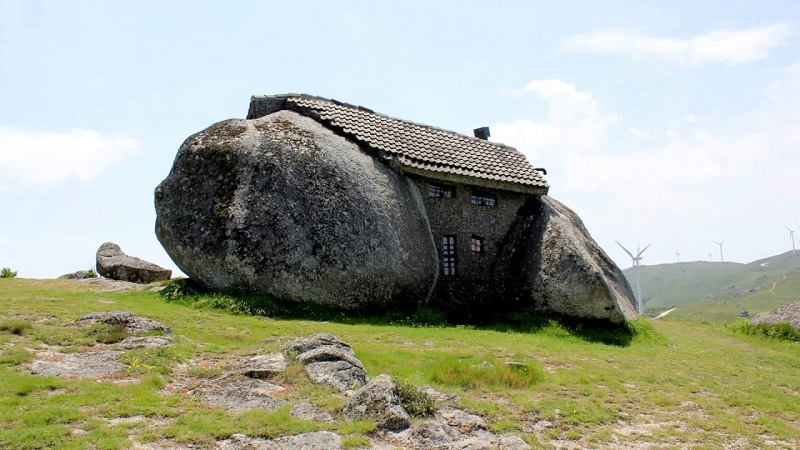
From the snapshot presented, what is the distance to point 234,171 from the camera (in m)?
24.4

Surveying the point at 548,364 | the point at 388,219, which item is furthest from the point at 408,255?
the point at 548,364

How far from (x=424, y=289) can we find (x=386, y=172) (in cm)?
511

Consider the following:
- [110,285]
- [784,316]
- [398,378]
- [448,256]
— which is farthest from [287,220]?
[784,316]

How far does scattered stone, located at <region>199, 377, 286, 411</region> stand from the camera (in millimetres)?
12047

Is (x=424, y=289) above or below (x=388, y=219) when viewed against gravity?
below

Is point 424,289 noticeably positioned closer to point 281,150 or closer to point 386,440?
point 281,150

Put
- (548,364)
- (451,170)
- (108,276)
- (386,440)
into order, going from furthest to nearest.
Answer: (108,276) → (451,170) → (548,364) → (386,440)

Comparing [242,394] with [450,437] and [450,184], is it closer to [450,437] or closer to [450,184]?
[450,437]

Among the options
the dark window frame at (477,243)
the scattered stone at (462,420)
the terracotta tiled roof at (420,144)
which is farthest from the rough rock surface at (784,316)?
the scattered stone at (462,420)

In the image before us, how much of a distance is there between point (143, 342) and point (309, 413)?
19.7ft

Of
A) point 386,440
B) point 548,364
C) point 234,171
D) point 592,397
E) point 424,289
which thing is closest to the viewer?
point 386,440

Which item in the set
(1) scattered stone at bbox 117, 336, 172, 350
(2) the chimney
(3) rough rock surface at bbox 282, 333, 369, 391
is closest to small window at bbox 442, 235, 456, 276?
(2) the chimney

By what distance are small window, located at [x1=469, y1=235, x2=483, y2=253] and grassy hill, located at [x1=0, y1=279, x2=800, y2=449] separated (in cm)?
552

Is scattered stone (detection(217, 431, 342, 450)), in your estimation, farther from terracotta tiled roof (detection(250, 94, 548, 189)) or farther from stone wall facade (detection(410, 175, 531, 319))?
terracotta tiled roof (detection(250, 94, 548, 189))
